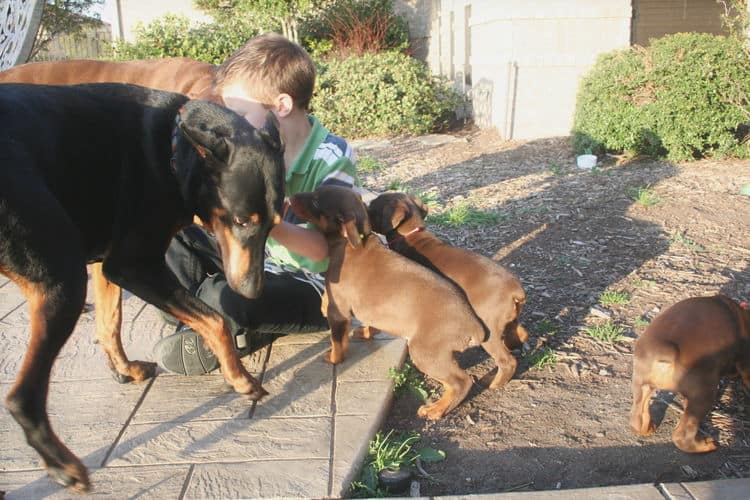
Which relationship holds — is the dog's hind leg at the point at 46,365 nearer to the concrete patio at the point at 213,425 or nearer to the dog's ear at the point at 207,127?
the concrete patio at the point at 213,425

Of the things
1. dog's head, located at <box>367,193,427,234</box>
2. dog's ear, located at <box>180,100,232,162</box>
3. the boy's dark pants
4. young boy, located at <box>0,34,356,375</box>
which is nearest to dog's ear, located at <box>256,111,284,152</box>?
dog's ear, located at <box>180,100,232,162</box>

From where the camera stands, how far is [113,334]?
342 centimetres

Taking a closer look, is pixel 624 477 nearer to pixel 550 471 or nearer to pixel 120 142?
pixel 550 471

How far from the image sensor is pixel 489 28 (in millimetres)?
11539

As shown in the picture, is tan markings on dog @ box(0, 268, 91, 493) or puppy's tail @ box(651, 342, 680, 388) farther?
puppy's tail @ box(651, 342, 680, 388)

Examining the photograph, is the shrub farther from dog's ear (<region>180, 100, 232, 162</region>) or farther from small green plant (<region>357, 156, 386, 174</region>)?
dog's ear (<region>180, 100, 232, 162</region>)

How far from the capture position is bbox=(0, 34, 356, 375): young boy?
3.45m

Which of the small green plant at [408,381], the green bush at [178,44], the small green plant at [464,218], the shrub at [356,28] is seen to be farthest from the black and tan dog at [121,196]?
the shrub at [356,28]

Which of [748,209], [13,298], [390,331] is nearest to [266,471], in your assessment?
[390,331]

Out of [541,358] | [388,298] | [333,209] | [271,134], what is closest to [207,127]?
[271,134]

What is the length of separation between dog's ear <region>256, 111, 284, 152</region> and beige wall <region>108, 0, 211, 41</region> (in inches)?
697

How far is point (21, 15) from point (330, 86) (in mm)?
5768

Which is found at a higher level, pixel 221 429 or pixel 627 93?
pixel 627 93

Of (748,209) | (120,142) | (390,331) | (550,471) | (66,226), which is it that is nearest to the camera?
(66,226)
